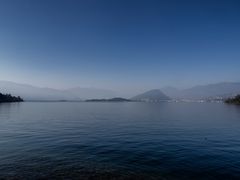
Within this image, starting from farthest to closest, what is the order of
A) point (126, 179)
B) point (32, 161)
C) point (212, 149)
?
1. point (212, 149)
2. point (32, 161)
3. point (126, 179)

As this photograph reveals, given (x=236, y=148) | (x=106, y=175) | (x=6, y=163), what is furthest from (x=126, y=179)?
(x=236, y=148)

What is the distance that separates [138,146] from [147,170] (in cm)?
978

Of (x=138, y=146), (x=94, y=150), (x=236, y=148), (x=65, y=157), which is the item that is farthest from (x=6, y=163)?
(x=236, y=148)

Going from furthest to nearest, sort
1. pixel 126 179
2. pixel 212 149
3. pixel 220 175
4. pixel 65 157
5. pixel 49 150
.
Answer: pixel 212 149 < pixel 49 150 < pixel 65 157 < pixel 220 175 < pixel 126 179

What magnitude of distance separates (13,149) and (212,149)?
26009 mm

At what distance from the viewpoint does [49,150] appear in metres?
25.0

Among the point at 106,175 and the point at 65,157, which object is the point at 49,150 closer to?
the point at 65,157

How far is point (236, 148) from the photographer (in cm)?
2780

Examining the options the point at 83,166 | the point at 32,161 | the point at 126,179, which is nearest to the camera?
the point at 126,179

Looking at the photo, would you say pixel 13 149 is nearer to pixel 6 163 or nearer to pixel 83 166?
pixel 6 163

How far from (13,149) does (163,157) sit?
18.6 metres

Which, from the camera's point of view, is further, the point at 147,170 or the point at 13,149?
the point at 13,149

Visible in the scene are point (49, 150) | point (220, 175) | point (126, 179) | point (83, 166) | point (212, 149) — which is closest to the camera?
point (126, 179)

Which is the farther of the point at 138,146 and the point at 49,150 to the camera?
the point at 138,146
